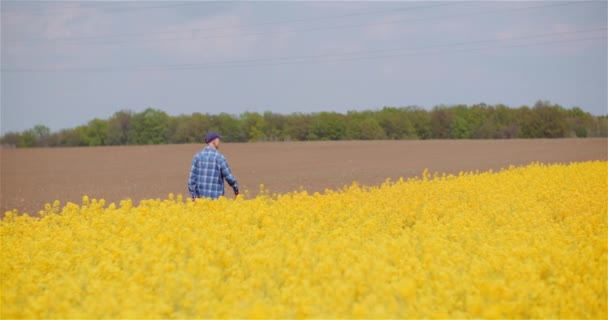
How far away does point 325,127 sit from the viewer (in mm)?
63469

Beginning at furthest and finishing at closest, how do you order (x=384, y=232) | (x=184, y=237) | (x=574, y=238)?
(x=384, y=232) < (x=574, y=238) < (x=184, y=237)

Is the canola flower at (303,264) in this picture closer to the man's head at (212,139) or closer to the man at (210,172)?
the man at (210,172)

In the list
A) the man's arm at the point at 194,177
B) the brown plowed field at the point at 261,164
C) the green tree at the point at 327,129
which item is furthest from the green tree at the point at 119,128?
the man's arm at the point at 194,177

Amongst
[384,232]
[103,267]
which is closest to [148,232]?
[103,267]

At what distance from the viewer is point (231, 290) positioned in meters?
5.96

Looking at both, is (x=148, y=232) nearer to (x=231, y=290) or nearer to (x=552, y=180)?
(x=231, y=290)

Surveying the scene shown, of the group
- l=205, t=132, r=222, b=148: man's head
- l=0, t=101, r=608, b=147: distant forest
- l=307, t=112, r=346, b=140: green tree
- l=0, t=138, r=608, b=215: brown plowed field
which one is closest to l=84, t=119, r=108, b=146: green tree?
l=0, t=101, r=608, b=147: distant forest

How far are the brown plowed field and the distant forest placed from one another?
422 inches

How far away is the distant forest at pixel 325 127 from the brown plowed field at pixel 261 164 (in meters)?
10.7

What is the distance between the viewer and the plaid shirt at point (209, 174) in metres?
11.5

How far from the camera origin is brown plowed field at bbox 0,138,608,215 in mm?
23953

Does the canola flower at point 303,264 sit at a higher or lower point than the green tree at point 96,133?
lower

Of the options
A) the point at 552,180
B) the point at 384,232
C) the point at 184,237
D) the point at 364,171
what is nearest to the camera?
the point at 184,237

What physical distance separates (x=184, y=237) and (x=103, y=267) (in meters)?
1.34
